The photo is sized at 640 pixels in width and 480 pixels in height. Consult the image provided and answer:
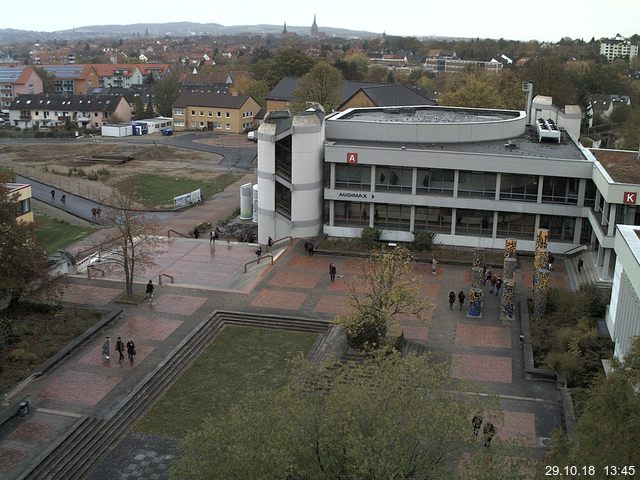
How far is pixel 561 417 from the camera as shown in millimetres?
27156

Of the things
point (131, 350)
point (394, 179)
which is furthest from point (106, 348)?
point (394, 179)

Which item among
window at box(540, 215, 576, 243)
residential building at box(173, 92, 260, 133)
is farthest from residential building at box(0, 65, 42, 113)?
window at box(540, 215, 576, 243)

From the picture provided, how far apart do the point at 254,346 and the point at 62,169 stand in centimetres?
5641

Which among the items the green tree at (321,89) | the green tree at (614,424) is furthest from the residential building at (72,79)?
the green tree at (614,424)

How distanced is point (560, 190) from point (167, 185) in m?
41.2

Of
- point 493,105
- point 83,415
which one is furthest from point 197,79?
point 83,415

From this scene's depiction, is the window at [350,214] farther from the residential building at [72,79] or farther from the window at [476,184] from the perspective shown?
the residential building at [72,79]

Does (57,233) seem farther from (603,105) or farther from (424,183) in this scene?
(603,105)

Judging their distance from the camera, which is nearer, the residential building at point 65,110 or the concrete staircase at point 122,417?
the concrete staircase at point 122,417

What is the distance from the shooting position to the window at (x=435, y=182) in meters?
47.3

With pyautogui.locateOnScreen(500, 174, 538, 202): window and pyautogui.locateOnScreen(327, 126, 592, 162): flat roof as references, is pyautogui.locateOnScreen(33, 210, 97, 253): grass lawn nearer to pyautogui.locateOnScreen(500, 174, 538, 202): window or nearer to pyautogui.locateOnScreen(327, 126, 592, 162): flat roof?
pyautogui.locateOnScreen(327, 126, 592, 162): flat roof

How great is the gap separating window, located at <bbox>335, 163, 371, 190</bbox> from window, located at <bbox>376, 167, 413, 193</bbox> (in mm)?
743

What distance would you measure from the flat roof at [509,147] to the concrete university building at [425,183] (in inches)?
3.2

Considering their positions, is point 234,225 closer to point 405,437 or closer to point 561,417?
point 561,417
